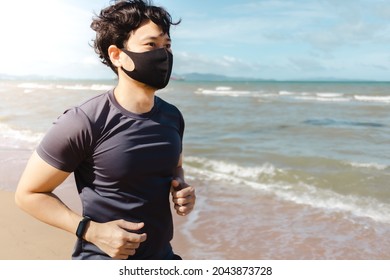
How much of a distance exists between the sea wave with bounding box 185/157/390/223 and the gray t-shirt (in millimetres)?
5090

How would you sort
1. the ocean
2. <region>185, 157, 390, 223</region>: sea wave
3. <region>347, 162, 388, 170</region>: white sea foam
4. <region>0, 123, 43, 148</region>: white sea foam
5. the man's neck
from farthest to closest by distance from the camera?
<region>0, 123, 43, 148</region>: white sea foam → <region>347, 162, 388, 170</region>: white sea foam → <region>185, 157, 390, 223</region>: sea wave → the ocean → the man's neck

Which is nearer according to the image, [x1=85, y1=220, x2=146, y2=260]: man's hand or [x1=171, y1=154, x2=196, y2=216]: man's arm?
[x1=85, y1=220, x2=146, y2=260]: man's hand

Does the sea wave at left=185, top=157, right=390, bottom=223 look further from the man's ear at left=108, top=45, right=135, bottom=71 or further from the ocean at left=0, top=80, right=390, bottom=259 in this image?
the man's ear at left=108, top=45, right=135, bottom=71

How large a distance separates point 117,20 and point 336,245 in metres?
4.35

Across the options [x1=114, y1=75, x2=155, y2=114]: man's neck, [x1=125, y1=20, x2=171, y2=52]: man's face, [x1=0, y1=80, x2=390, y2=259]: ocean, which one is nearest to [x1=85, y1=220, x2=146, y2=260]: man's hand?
[x1=114, y1=75, x2=155, y2=114]: man's neck

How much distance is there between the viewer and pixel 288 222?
6211 mm

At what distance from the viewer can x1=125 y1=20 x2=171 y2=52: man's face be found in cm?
208

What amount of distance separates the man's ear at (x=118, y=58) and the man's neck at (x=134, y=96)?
2.6 inches

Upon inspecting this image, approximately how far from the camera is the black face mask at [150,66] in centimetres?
206


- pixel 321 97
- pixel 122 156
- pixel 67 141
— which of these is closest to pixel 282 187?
pixel 122 156

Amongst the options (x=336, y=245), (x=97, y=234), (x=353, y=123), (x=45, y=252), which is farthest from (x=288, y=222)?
(x=353, y=123)

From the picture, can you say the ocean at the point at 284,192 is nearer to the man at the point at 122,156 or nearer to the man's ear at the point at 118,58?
the man at the point at 122,156

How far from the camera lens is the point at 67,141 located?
1816 mm

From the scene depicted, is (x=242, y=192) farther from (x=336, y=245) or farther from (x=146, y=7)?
(x=146, y=7)
